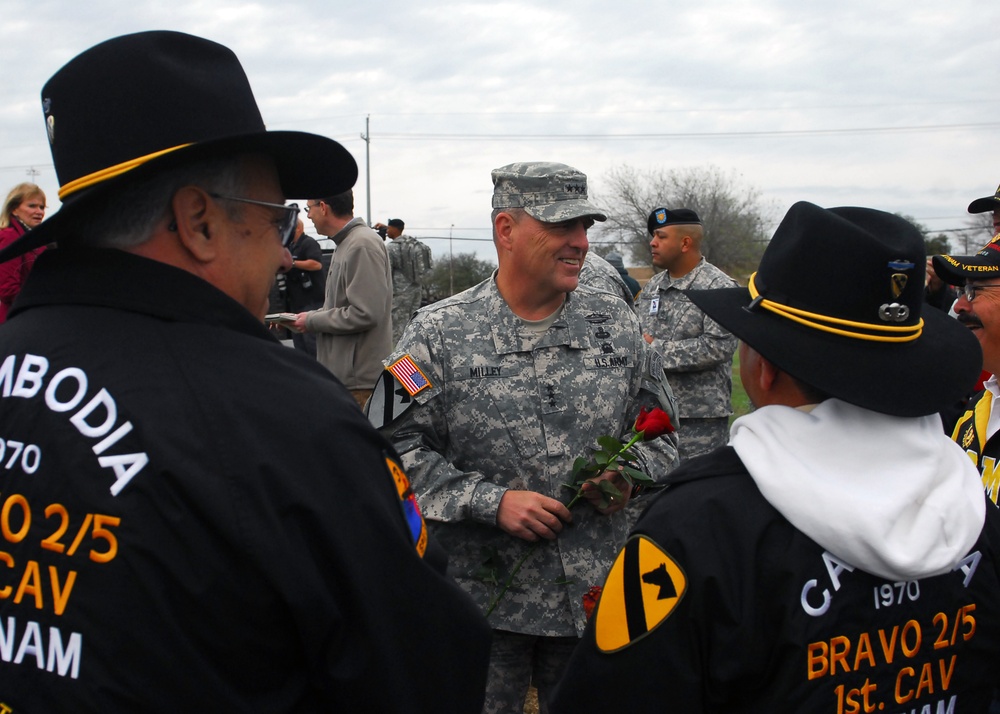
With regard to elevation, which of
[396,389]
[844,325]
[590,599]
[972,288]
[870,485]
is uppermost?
[844,325]

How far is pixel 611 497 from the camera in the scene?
3.09m

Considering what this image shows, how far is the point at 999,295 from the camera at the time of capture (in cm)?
323

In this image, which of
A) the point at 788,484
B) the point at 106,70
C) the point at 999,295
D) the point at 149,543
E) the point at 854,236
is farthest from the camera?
the point at 999,295

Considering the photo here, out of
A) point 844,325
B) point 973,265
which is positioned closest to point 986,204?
point 973,265

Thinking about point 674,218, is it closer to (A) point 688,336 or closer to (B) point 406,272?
(A) point 688,336

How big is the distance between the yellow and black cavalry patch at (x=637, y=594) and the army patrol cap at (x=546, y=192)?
5.79ft

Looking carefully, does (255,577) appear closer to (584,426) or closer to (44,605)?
(44,605)

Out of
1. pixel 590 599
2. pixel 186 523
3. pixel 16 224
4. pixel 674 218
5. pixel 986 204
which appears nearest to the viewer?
pixel 186 523

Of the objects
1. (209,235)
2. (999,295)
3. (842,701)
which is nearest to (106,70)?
(209,235)

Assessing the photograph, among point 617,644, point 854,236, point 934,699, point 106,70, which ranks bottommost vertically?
point 934,699

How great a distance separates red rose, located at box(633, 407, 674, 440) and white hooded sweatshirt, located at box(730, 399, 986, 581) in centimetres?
128

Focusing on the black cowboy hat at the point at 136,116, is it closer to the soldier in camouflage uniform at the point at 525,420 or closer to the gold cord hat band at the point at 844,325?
the gold cord hat band at the point at 844,325

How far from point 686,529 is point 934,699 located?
636 millimetres

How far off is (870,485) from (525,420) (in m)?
1.68
